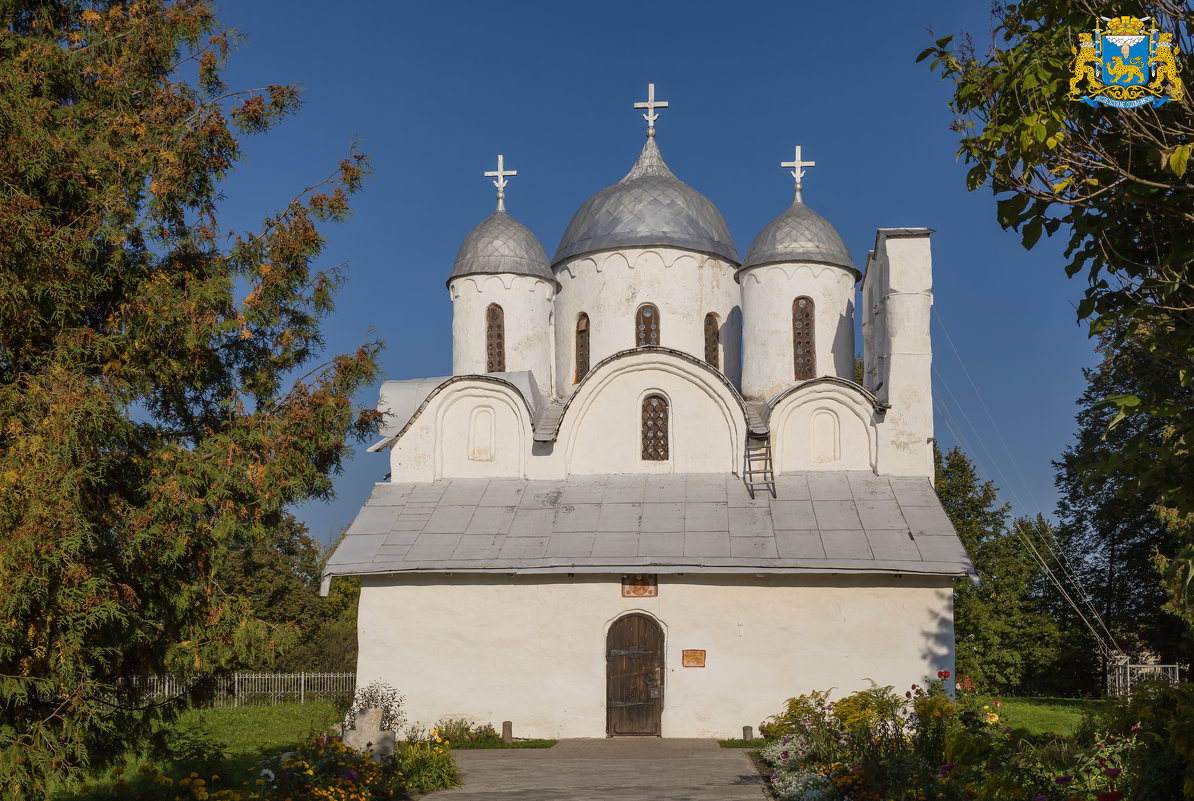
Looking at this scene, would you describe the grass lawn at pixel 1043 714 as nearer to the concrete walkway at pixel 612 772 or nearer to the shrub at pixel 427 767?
the concrete walkway at pixel 612 772

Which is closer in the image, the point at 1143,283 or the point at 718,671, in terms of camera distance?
the point at 1143,283

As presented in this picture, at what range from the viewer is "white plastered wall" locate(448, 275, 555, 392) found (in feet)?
65.9

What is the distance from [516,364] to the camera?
19984 millimetres

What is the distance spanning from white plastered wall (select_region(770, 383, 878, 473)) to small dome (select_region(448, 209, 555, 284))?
19.7 ft

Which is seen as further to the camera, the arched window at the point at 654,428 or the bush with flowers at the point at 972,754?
the arched window at the point at 654,428

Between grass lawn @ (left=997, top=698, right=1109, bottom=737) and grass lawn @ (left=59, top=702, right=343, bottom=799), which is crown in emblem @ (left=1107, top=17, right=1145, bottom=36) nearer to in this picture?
grass lawn @ (left=59, top=702, right=343, bottom=799)

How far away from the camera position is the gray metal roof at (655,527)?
1466 cm

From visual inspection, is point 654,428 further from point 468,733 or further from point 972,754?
point 972,754

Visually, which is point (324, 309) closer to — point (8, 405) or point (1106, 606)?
point (8, 405)

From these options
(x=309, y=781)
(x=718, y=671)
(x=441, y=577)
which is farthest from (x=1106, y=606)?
(x=309, y=781)

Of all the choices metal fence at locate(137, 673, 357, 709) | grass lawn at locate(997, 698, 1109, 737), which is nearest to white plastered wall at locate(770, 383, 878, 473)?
grass lawn at locate(997, 698, 1109, 737)

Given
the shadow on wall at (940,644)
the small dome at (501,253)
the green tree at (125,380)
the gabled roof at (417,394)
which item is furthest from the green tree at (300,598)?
the green tree at (125,380)

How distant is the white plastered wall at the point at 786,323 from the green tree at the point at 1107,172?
44.2ft

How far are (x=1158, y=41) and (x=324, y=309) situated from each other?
6.46 metres
